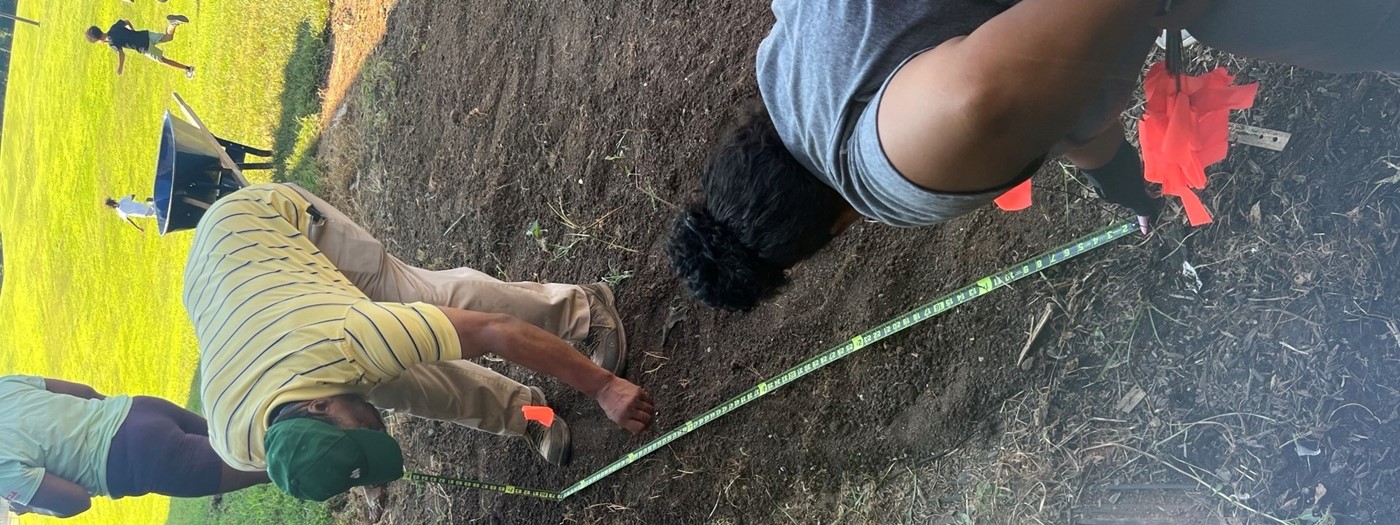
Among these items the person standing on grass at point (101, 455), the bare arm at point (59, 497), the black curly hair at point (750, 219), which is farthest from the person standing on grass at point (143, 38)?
the black curly hair at point (750, 219)

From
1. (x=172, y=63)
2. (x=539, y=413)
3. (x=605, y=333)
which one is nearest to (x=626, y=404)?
(x=605, y=333)

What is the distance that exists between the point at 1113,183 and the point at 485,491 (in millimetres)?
2956

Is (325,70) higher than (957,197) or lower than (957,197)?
lower

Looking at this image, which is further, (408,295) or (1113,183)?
(408,295)

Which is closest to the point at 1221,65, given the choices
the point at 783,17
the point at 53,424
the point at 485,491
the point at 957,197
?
the point at 957,197

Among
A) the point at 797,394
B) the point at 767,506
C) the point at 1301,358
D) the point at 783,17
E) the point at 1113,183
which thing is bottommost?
the point at 767,506

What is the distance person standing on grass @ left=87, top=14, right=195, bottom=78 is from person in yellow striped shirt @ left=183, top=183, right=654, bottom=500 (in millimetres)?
5066

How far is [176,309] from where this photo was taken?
6348mm

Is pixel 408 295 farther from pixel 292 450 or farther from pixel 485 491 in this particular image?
pixel 485 491

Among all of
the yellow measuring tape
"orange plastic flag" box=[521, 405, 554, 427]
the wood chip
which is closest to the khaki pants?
"orange plastic flag" box=[521, 405, 554, 427]

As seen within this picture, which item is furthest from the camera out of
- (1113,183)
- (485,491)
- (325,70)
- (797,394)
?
(325,70)

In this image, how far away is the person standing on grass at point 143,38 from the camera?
642cm

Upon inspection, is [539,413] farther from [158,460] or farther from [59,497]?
[59,497]

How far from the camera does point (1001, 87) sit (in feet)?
2.80
